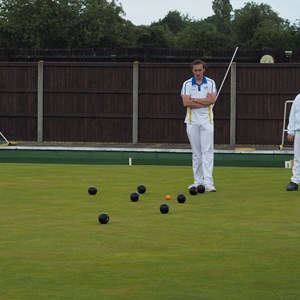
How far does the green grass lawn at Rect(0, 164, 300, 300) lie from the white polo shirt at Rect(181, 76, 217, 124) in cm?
88

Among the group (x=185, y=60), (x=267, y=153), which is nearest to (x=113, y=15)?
(x=185, y=60)

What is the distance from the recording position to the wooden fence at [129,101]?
2445 centimetres

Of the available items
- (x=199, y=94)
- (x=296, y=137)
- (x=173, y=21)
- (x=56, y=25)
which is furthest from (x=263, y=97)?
(x=173, y=21)

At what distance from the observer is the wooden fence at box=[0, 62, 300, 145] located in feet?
80.2

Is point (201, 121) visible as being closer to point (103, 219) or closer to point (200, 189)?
point (200, 189)

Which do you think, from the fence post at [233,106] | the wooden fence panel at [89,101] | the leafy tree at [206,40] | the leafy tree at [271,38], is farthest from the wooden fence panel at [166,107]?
the leafy tree at [206,40]

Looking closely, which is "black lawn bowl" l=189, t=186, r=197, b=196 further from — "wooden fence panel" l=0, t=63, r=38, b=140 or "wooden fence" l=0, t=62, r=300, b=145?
"wooden fence panel" l=0, t=63, r=38, b=140

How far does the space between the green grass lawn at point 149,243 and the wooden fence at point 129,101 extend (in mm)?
10230

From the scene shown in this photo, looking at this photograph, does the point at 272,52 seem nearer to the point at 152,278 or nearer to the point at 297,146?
the point at 297,146

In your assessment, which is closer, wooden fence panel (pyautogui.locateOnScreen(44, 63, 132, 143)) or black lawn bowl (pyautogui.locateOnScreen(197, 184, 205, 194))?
black lawn bowl (pyautogui.locateOnScreen(197, 184, 205, 194))

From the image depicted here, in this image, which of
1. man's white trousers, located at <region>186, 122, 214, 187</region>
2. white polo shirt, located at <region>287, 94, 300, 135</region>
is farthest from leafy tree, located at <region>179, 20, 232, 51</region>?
man's white trousers, located at <region>186, 122, 214, 187</region>

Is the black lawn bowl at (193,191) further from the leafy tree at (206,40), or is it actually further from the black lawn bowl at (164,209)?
the leafy tree at (206,40)

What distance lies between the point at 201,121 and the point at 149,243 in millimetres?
4962

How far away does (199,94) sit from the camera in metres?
13.3
